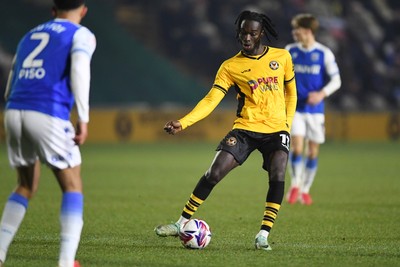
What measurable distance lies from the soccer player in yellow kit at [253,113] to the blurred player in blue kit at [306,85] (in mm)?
4108

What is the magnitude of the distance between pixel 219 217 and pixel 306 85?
2.95 metres

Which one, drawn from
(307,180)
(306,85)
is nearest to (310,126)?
(306,85)

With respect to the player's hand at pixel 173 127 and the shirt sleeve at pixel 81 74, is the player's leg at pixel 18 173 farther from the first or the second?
the player's hand at pixel 173 127

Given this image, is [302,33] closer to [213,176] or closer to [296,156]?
[296,156]

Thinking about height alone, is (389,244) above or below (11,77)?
below

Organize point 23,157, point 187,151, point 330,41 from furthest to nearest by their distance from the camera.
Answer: point 330,41, point 187,151, point 23,157

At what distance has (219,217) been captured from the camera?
10.0 m

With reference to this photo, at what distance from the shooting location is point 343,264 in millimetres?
6727

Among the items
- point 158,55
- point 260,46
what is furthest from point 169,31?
point 260,46

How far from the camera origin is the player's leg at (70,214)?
594cm

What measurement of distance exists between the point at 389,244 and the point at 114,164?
35.4ft

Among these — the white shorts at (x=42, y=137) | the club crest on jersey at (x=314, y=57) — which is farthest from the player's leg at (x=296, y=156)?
the white shorts at (x=42, y=137)

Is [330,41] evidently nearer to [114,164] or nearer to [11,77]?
[114,164]

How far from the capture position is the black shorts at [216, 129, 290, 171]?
25.7 ft
